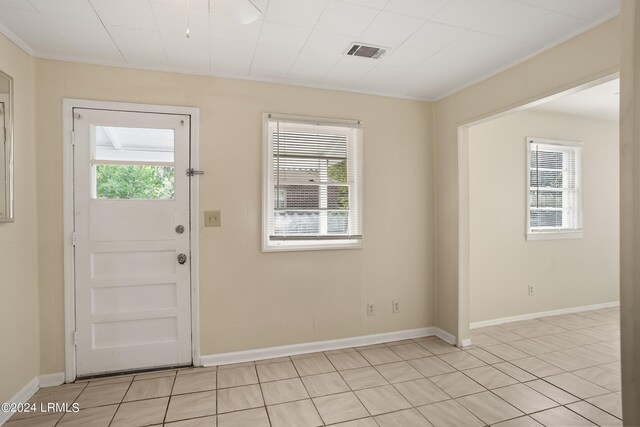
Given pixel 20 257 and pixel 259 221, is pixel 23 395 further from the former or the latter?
pixel 259 221

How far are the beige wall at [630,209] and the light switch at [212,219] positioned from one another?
265 centimetres

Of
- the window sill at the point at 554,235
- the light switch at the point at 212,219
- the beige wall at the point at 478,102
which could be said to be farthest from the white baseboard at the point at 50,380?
the window sill at the point at 554,235

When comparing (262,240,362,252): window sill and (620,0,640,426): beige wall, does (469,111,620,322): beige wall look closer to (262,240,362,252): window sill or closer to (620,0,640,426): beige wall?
(262,240,362,252): window sill

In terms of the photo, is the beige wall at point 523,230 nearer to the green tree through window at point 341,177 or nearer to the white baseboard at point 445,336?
the white baseboard at point 445,336

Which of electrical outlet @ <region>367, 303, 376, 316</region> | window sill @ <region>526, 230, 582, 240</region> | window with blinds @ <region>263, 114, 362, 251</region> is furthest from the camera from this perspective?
window sill @ <region>526, 230, 582, 240</region>

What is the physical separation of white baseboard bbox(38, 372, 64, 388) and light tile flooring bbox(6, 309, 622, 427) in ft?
0.21

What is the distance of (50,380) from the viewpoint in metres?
2.51

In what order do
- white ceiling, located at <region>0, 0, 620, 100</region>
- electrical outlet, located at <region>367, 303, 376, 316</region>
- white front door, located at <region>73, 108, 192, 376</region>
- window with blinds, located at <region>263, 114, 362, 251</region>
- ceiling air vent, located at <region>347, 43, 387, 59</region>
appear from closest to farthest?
white ceiling, located at <region>0, 0, 620, 100</region>, ceiling air vent, located at <region>347, 43, 387, 59</region>, white front door, located at <region>73, 108, 192, 376</region>, window with blinds, located at <region>263, 114, 362, 251</region>, electrical outlet, located at <region>367, 303, 376, 316</region>

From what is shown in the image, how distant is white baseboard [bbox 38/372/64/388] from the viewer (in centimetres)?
249

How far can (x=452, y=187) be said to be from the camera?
11.0 feet

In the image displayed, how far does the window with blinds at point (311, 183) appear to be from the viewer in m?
3.02

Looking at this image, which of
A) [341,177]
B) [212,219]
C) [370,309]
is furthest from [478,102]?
[212,219]

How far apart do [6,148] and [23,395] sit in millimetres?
1694

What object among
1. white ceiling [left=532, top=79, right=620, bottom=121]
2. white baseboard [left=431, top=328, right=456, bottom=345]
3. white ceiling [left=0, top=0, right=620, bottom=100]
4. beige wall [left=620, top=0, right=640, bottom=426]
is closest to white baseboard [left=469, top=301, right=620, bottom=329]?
white baseboard [left=431, top=328, right=456, bottom=345]
